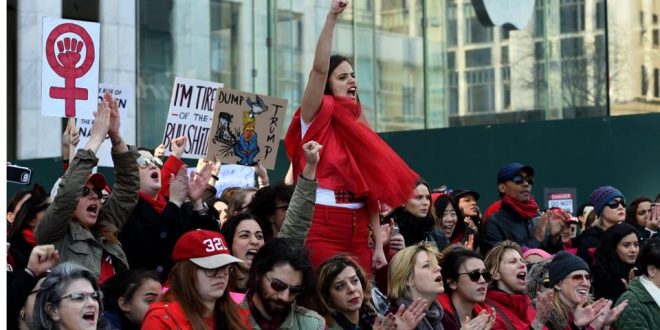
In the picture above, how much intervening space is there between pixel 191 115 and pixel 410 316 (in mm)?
3955

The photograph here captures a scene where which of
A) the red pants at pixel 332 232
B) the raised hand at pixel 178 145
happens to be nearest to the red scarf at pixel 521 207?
the raised hand at pixel 178 145

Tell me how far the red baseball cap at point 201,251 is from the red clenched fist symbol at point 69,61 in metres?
2.35

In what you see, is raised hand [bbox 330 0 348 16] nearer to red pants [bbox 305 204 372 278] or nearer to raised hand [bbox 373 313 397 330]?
red pants [bbox 305 204 372 278]

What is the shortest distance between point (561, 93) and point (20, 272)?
39.0 ft

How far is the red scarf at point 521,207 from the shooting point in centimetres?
1080

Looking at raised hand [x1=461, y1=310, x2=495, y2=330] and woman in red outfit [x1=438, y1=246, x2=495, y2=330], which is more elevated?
woman in red outfit [x1=438, y1=246, x2=495, y2=330]

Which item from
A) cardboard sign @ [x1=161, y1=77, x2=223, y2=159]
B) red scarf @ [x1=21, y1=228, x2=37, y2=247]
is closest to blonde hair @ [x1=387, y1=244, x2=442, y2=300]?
red scarf @ [x1=21, y1=228, x2=37, y2=247]

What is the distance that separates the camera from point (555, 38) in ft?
56.1

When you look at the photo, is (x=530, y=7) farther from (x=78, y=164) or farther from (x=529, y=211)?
(x=78, y=164)

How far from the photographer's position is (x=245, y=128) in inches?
396

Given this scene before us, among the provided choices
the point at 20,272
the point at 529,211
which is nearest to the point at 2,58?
the point at 20,272

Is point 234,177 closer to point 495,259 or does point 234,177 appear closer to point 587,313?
point 495,259

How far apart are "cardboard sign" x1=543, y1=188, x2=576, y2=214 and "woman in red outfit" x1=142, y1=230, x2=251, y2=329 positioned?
29.7 feet

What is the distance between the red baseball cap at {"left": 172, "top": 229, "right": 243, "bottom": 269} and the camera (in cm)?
647
